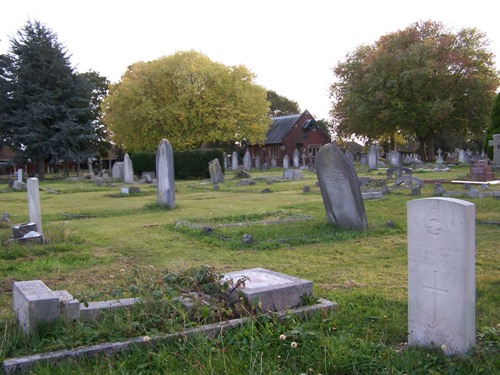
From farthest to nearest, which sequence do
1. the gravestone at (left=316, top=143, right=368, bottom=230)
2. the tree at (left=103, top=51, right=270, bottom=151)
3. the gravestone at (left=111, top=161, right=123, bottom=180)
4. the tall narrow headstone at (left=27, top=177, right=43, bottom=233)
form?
the tree at (left=103, top=51, right=270, bottom=151)
the gravestone at (left=111, top=161, right=123, bottom=180)
the tall narrow headstone at (left=27, top=177, right=43, bottom=233)
the gravestone at (left=316, top=143, right=368, bottom=230)

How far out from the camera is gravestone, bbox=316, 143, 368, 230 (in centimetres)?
1063

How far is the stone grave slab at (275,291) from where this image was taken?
503 cm

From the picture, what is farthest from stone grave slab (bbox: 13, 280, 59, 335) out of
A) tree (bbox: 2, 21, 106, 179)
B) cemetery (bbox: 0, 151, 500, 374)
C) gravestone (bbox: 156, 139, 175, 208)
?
Answer: tree (bbox: 2, 21, 106, 179)

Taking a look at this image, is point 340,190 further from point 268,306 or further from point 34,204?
point 34,204

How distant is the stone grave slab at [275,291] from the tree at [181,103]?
40.5 m

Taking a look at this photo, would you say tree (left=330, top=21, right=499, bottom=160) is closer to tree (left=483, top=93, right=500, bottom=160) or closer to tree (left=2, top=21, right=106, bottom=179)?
tree (left=483, top=93, right=500, bottom=160)

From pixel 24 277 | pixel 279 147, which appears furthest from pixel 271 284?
pixel 279 147

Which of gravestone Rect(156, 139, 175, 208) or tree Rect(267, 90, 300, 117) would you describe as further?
tree Rect(267, 90, 300, 117)

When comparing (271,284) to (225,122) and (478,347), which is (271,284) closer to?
(478,347)

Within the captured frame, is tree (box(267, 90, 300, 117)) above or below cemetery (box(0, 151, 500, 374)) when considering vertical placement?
above

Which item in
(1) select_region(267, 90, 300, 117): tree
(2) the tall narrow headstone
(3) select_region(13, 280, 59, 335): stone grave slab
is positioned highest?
(1) select_region(267, 90, 300, 117): tree

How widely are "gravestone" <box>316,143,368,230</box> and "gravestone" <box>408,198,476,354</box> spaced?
6090mm

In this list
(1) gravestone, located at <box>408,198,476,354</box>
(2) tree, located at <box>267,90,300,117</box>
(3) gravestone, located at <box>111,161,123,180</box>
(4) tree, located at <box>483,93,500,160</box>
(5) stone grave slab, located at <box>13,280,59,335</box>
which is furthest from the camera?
(2) tree, located at <box>267,90,300,117</box>

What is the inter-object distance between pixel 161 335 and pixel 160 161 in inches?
464
